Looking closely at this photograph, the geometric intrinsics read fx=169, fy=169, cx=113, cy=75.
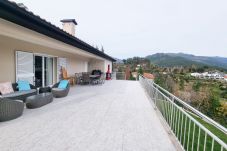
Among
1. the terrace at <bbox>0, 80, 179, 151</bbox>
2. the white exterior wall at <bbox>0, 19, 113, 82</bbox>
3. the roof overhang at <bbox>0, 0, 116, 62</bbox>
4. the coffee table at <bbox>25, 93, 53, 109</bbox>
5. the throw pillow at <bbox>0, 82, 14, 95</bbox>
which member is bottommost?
the terrace at <bbox>0, 80, 179, 151</bbox>

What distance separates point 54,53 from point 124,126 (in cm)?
746

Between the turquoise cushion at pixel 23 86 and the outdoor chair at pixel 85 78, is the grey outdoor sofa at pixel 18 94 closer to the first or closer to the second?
the turquoise cushion at pixel 23 86

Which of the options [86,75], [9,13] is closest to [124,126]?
[9,13]

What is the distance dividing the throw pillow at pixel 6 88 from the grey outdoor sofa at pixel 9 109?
5.66 feet

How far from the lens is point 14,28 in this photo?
4.07m

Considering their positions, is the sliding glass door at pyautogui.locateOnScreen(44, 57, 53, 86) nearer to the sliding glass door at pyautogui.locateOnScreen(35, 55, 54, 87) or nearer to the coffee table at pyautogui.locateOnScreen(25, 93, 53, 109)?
the sliding glass door at pyautogui.locateOnScreen(35, 55, 54, 87)

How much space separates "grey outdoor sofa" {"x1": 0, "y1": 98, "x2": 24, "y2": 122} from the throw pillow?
173cm

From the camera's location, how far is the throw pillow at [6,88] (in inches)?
237

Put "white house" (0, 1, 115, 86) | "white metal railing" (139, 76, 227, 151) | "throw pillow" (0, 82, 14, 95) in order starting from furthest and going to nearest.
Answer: "throw pillow" (0, 82, 14, 95)
"white house" (0, 1, 115, 86)
"white metal railing" (139, 76, 227, 151)

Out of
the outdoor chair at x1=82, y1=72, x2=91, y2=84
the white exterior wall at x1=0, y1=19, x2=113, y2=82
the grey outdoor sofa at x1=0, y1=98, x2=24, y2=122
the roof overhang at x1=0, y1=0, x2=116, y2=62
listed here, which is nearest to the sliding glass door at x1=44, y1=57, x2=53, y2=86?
the white exterior wall at x1=0, y1=19, x2=113, y2=82

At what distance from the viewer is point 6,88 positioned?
621 cm

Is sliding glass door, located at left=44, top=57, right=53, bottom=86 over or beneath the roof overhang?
beneath

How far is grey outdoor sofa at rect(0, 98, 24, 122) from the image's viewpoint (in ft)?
14.4

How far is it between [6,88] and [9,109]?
209cm
